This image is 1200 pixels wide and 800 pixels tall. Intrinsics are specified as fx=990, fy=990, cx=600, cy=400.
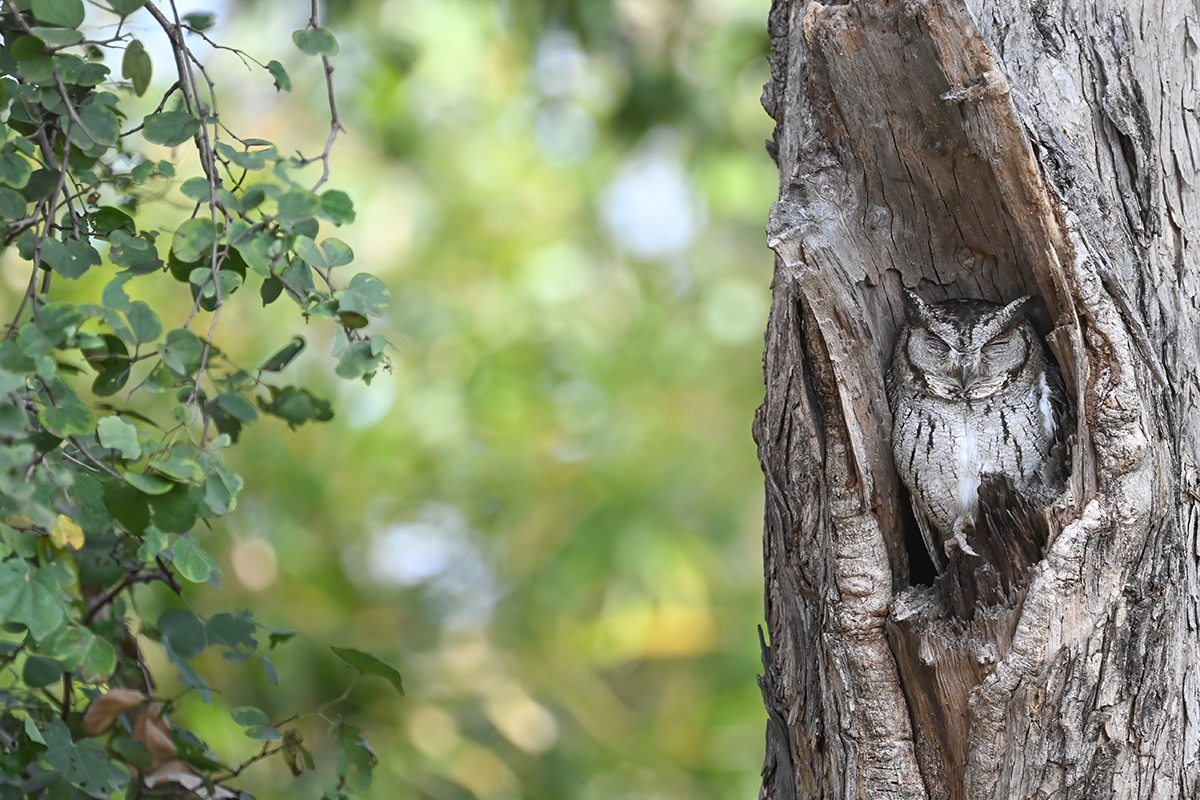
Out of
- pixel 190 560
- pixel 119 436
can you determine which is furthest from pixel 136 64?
pixel 190 560

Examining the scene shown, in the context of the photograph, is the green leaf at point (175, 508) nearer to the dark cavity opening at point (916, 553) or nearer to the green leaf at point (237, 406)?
the green leaf at point (237, 406)

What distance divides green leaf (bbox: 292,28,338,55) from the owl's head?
1.12 metres

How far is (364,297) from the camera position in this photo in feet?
4.31

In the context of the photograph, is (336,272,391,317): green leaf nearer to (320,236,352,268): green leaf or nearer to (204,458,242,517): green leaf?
(320,236,352,268): green leaf

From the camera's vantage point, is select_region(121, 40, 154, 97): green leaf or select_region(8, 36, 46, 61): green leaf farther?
select_region(121, 40, 154, 97): green leaf

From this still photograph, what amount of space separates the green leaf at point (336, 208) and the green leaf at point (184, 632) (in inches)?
27.2

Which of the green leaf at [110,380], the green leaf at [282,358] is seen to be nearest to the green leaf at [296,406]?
the green leaf at [282,358]

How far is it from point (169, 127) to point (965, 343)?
1.42m

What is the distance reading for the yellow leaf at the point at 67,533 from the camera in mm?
1109

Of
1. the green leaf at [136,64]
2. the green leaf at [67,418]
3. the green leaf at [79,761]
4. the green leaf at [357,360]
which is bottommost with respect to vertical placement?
the green leaf at [79,761]

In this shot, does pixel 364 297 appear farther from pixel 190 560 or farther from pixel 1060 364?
pixel 1060 364

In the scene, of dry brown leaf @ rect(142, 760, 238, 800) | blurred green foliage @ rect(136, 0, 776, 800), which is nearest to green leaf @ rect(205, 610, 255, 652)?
dry brown leaf @ rect(142, 760, 238, 800)

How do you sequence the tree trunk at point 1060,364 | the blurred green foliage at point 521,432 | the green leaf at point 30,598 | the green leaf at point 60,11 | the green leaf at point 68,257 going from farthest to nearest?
the blurred green foliage at point 521,432 → the tree trunk at point 1060,364 → the green leaf at point 68,257 → the green leaf at point 60,11 → the green leaf at point 30,598

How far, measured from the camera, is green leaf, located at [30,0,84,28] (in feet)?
3.67
